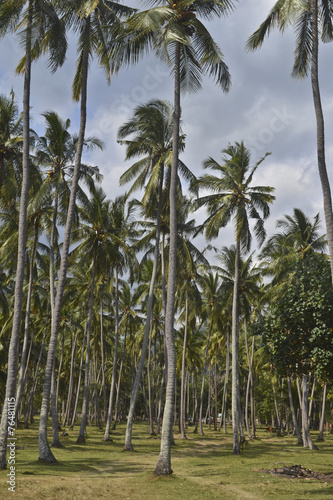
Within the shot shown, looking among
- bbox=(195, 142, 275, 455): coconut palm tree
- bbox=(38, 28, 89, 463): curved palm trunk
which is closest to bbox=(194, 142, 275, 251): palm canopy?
bbox=(195, 142, 275, 455): coconut palm tree

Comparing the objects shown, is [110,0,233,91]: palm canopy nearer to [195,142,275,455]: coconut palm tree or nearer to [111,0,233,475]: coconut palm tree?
[111,0,233,475]: coconut palm tree

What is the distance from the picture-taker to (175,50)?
16.7 meters

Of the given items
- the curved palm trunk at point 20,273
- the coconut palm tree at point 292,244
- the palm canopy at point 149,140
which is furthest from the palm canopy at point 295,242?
the curved palm trunk at point 20,273

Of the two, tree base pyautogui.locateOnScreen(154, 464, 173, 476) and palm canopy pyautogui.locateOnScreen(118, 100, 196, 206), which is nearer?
tree base pyautogui.locateOnScreen(154, 464, 173, 476)

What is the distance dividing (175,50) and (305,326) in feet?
37.1

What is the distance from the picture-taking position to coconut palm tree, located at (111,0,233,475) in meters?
14.4

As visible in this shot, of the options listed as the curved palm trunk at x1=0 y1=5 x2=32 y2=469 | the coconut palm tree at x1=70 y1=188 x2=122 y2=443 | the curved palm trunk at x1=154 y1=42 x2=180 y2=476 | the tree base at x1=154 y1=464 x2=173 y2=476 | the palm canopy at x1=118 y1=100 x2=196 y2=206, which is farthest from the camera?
the coconut palm tree at x1=70 y1=188 x2=122 y2=443

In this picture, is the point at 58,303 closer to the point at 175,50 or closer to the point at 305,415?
the point at 175,50

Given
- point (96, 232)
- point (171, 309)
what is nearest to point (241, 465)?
point (171, 309)

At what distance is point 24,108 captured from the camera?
15.6m

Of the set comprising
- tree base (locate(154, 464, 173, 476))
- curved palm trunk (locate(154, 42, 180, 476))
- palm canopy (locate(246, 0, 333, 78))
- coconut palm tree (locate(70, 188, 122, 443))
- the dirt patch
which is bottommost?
the dirt patch

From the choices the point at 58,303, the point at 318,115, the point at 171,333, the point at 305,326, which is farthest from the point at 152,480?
the point at 318,115

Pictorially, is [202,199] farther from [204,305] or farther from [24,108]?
[204,305]

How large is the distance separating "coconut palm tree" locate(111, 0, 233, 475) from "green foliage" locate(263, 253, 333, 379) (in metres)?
3.80
